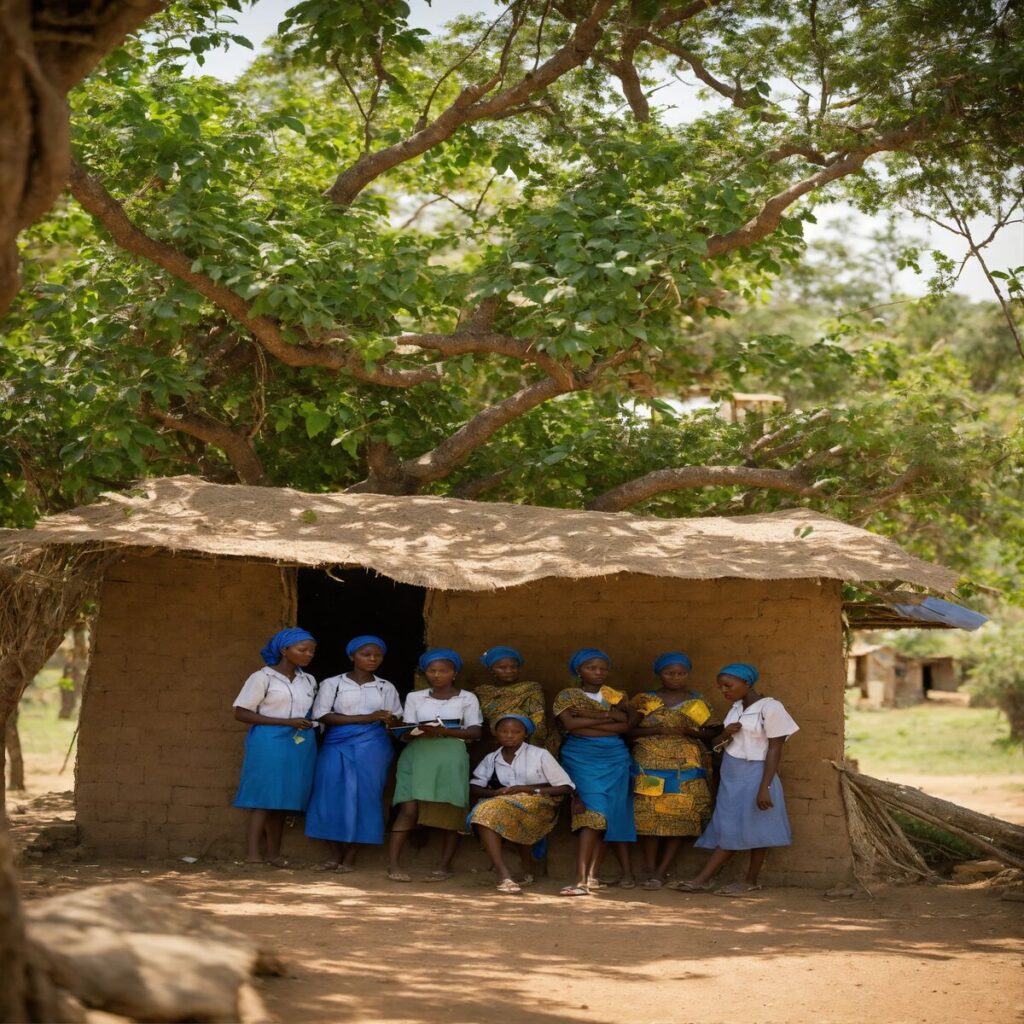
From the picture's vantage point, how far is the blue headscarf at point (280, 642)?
7.45 m

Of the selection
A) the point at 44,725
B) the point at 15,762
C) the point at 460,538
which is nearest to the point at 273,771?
the point at 460,538

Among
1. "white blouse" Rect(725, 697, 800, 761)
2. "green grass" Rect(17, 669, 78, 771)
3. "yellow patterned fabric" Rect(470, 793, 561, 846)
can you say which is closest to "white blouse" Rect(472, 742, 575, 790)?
"yellow patterned fabric" Rect(470, 793, 561, 846)

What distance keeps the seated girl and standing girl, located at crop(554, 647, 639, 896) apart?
0.45ft

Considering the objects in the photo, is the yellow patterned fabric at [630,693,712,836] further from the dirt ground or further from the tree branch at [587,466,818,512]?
the tree branch at [587,466,818,512]

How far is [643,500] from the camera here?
1040cm

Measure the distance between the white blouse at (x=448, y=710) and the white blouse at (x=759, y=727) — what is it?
4.75 feet

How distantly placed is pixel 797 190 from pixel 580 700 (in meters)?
4.12

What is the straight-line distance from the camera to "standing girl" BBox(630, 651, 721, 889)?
729 centimetres

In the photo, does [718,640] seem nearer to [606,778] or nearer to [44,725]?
[606,778]

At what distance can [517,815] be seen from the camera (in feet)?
23.4

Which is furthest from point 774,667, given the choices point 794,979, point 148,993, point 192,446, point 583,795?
point 192,446

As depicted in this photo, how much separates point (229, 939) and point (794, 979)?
2.27 meters

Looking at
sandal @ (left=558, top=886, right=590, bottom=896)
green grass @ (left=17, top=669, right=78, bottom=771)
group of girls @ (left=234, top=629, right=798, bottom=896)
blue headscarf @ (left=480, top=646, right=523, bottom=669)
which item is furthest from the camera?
green grass @ (left=17, top=669, right=78, bottom=771)

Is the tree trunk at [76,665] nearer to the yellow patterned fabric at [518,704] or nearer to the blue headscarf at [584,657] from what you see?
the yellow patterned fabric at [518,704]
